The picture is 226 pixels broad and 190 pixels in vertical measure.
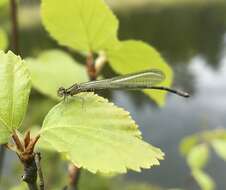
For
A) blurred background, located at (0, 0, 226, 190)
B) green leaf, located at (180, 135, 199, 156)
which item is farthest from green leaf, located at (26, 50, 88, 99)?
blurred background, located at (0, 0, 226, 190)

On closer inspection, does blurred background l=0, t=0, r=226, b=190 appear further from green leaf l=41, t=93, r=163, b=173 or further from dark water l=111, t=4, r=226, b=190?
green leaf l=41, t=93, r=163, b=173

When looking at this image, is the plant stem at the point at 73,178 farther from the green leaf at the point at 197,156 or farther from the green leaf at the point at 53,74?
the green leaf at the point at 197,156

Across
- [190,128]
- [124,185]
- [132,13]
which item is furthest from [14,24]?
[132,13]

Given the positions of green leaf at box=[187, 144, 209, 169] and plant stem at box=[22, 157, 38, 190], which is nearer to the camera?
plant stem at box=[22, 157, 38, 190]

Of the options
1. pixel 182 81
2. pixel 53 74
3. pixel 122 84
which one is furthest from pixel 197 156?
pixel 182 81

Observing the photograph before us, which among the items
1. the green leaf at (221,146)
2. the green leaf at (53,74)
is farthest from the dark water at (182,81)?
the green leaf at (53,74)

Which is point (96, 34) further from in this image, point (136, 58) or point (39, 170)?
point (39, 170)
